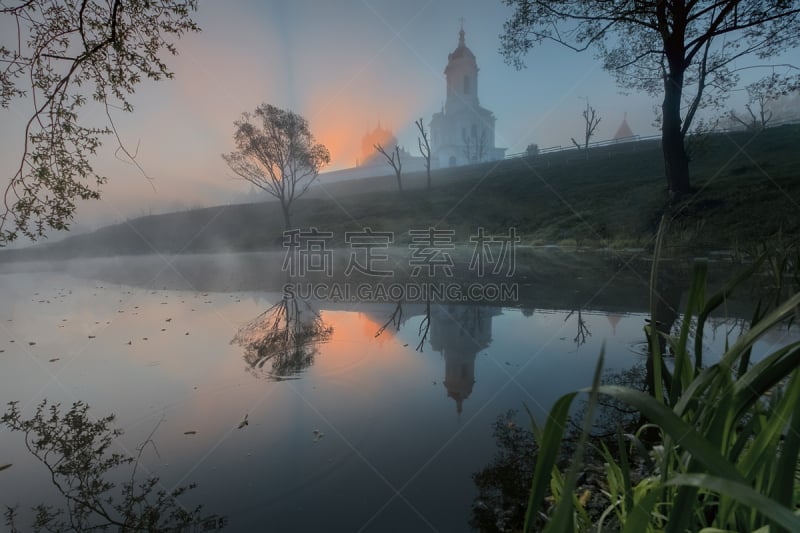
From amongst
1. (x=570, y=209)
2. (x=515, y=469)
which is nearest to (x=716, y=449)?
(x=515, y=469)

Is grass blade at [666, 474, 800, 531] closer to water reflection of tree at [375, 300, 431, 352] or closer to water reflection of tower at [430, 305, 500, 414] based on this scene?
water reflection of tower at [430, 305, 500, 414]

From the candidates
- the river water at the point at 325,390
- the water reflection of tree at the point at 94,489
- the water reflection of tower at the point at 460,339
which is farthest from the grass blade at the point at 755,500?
the water reflection of tower at the point at 460,339

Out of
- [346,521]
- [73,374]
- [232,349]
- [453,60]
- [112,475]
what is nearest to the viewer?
[346,521]

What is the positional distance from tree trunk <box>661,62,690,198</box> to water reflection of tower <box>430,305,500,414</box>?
928 cm

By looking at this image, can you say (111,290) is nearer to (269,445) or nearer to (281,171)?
(269,445)

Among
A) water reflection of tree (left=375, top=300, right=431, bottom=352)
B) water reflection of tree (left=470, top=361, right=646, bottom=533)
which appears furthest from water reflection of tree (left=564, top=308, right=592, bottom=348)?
water reflection of tree (left=375, top=300, right=431, bottom=352)

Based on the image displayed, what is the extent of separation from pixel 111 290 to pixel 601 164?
114 feet

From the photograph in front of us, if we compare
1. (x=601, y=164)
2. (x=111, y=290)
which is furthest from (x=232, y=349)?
(x=601, y=164)

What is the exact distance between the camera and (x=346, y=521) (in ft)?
5.39

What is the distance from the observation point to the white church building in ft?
251

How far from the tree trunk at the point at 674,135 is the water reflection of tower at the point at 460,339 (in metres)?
9.28

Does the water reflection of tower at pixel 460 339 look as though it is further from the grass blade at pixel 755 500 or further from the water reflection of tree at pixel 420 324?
the grass blade at pixel 755 500

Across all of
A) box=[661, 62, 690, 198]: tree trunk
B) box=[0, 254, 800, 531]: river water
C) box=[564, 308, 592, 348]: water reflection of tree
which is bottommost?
box=[0, 254, 800, 531]: river water

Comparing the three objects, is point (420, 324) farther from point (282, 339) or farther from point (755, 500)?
point (755, 500)
